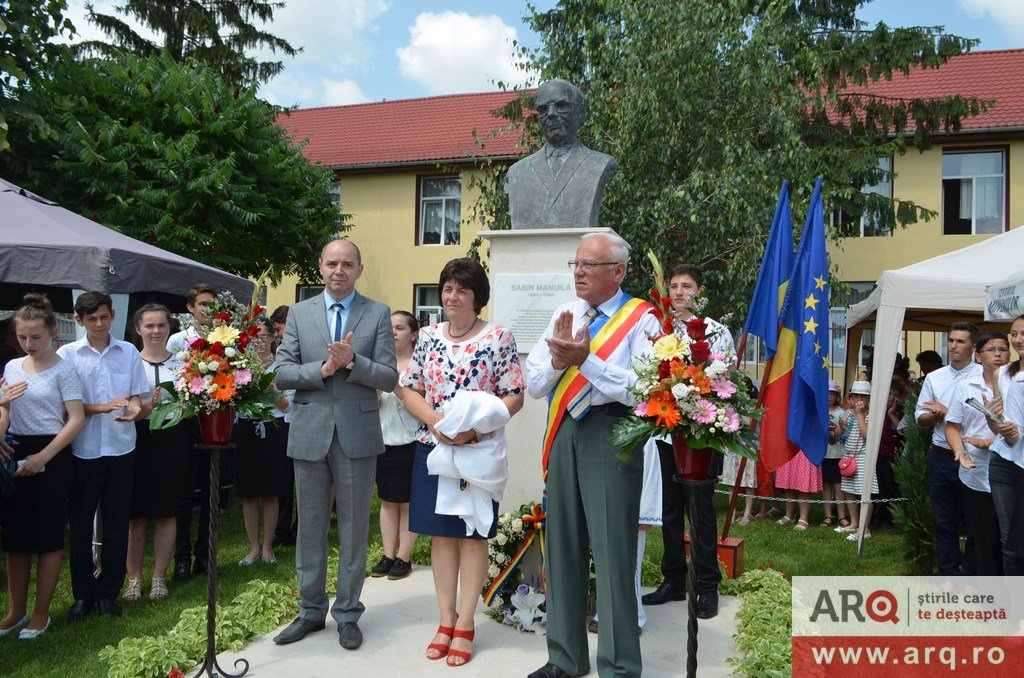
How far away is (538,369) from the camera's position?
3.70 metres

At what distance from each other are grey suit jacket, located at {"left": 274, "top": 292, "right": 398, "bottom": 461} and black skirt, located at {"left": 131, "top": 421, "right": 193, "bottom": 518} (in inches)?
67.3

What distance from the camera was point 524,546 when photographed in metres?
4.88

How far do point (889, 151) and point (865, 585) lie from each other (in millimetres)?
12079

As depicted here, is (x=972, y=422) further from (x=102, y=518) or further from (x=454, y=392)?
(x=102, y=518)

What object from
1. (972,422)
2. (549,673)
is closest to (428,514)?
(549,673)

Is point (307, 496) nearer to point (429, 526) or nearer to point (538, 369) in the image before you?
point (429, 526)

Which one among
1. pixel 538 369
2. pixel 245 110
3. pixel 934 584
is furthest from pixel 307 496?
pixel 245 110

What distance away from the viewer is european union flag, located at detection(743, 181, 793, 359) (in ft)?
18.7

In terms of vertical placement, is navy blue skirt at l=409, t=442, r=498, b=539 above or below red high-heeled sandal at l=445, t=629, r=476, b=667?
above

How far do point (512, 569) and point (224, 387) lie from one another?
200 centimetres

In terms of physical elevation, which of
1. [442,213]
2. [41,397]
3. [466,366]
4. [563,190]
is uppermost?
[442,213]

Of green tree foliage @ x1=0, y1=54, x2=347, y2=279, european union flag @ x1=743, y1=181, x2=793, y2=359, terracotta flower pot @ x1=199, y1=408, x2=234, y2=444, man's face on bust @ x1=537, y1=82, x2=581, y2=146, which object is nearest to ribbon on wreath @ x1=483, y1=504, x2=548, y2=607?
terracotta flower pot @ x1=199, y1=408, x2=234, y2=444

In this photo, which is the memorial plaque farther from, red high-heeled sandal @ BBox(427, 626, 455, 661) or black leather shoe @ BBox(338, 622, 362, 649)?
black leather shoe @ BBox(338, 622, 362, 649)

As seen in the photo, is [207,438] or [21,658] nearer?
[207,438]
